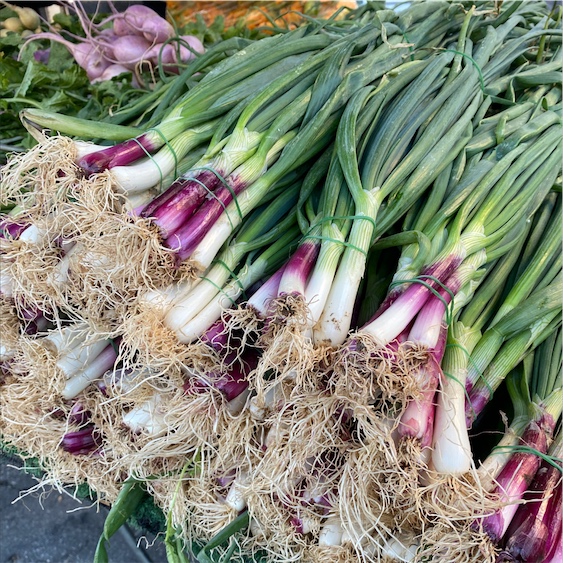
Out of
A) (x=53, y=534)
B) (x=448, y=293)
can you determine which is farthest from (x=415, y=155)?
(x=53, y=534)

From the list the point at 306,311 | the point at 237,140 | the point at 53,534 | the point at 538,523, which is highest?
the point at 237,140

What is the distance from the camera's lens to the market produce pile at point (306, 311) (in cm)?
95

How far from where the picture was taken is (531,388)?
44.9 inches

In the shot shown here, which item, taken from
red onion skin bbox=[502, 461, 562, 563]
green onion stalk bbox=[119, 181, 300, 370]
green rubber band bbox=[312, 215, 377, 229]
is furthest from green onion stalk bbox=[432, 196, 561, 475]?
green onion stalk bbox=[119, 181, 300, 370]

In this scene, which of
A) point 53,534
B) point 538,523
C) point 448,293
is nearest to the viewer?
point 538,523

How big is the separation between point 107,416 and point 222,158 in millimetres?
631

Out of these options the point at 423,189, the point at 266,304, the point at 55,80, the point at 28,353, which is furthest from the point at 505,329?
the point at 55,80

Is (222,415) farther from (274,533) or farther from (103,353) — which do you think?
(103,353)

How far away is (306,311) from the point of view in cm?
97

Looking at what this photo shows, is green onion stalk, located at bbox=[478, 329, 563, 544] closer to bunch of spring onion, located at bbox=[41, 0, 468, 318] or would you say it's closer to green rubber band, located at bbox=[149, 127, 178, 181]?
bunch of spring onion, located at bbox=[41, 0, 468, 318]

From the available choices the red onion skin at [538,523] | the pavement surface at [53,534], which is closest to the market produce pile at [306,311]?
the red onion skin at [538,523]

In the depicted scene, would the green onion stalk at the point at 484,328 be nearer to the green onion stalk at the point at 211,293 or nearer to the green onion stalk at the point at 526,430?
the green onion stalk at the point at 526,430

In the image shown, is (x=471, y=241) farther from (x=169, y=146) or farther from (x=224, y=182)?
(x=169, y=146)

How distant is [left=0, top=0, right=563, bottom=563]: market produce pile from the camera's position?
37.4 inches
